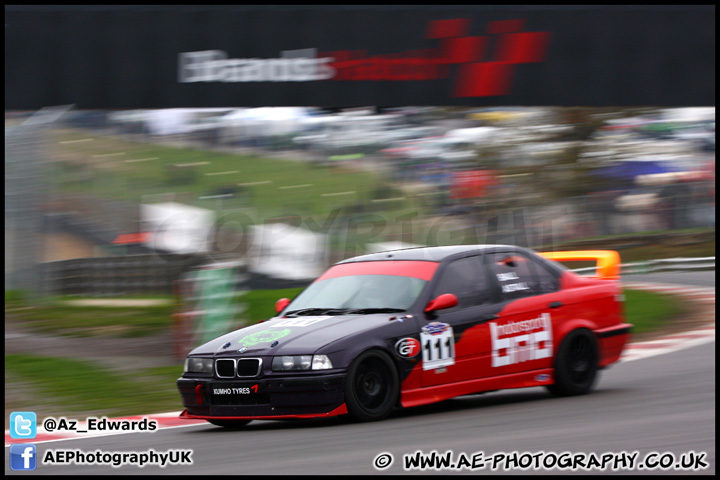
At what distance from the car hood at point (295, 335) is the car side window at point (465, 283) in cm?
70

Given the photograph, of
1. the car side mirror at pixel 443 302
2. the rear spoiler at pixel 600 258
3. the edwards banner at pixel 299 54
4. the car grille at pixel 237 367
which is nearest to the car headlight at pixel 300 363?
the car grille at pixel 237 367

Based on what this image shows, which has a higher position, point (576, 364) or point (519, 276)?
point (519, 276)

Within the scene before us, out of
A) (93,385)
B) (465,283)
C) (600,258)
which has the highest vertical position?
(600,258)

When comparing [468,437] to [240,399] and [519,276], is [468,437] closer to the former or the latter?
[240,399]

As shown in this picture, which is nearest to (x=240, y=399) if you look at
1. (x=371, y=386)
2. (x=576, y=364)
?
(x=371, y=386)

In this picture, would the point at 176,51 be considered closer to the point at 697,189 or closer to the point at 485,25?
the point at 485,25

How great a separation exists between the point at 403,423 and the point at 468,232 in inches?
430

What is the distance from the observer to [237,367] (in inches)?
316

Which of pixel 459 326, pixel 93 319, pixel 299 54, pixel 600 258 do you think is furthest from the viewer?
pixel 299 54

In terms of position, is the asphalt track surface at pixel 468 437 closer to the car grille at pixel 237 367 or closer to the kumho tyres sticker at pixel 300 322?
the car grille at pixel 237 367

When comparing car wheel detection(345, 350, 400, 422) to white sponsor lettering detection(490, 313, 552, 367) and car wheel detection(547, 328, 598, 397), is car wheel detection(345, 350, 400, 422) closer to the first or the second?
white sponsor lettering detection(490, 313, 552, 367)

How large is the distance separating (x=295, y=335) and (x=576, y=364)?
2.88 metres

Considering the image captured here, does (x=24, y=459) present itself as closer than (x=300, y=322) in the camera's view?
Yes

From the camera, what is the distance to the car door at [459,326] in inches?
332
